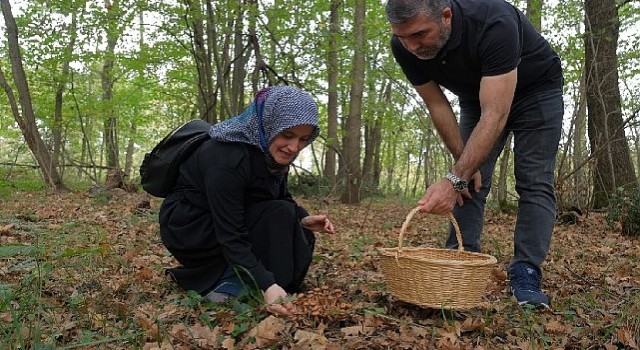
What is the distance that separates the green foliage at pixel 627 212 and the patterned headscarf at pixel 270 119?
473 cm

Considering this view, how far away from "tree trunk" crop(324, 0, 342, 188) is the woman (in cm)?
705

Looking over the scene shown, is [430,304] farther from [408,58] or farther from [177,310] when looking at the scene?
[408,58]

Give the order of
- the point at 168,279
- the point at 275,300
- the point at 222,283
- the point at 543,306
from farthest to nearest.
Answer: the point at 168,279 → the point at 222,283 → the point at 543,306 → the point at 275,300

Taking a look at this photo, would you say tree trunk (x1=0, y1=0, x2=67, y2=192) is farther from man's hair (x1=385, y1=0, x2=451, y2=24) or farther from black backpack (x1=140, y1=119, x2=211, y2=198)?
man's hair (x1=385, y1=0, x2=451, y2=24)

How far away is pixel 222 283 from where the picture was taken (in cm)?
285

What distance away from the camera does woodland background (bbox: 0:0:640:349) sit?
7.45 feet

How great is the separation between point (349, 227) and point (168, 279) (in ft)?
12.1

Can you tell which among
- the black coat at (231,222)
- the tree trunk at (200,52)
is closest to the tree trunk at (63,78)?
the tree trunk at (200,52)

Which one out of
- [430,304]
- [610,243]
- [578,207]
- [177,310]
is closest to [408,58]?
[430,304]

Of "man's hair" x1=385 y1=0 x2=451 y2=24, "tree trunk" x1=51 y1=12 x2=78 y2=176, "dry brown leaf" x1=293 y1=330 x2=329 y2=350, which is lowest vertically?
"dry brown leaf" x1=293 y1=330 x2=329 y2=350

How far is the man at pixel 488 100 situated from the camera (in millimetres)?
2605

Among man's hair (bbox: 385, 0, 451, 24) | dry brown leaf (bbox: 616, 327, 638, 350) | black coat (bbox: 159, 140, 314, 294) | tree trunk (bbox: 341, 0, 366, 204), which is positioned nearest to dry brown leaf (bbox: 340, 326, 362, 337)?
black coat (bbox: 159, 140, 314, 294)

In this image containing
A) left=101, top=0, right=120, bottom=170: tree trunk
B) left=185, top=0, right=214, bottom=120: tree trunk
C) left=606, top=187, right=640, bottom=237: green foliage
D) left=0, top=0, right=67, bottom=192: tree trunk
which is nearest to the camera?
left=606, top=187, right=640, bottom=237: green foliage

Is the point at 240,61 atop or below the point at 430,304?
atop
